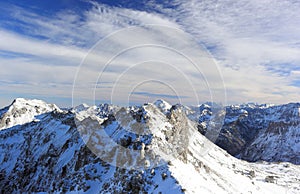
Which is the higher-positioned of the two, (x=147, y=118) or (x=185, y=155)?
(x=147, y=118)

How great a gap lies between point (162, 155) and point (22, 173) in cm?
9155

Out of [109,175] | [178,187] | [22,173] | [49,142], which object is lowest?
[22,173]

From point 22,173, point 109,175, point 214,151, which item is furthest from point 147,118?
point 22,173

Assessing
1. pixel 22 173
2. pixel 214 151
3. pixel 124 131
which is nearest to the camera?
pixel 124 131

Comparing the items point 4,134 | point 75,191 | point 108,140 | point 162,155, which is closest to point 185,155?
point 162,155

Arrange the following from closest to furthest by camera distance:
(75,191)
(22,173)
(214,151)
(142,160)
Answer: (142,160) < (75,191) < (22,173) < (214,151)

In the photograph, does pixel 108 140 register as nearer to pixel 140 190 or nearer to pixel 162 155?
pixel 162 155

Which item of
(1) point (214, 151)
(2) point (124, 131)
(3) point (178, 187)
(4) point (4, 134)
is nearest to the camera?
(3) point (178, 187)

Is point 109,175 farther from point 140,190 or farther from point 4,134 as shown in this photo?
point 4,134

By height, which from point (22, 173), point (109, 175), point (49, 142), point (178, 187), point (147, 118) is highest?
point (147, 118)

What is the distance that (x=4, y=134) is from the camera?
176875 millimetres

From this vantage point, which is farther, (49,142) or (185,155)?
(49,142)

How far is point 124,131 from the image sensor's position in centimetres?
8619

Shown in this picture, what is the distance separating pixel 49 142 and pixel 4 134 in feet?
216
